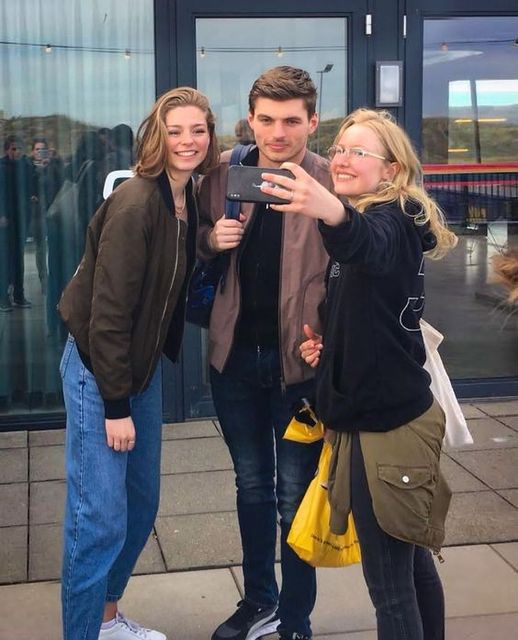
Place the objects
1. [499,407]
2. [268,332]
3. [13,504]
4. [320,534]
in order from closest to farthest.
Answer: [320,534] → [268,332] → [13,504] → [499,407]

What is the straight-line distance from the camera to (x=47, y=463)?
5.31 meters

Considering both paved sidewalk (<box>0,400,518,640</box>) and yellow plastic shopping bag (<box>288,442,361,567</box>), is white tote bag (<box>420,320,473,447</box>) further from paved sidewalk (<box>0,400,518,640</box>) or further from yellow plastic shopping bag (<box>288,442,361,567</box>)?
paved sidewalk (<box>0,400,518,640</box>)

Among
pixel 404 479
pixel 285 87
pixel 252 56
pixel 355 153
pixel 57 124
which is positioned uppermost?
pixel 252 56

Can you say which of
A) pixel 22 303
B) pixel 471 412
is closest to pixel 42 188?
pixel 22 303

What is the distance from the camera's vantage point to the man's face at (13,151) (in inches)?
227

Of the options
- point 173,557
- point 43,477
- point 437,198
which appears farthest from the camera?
point 437,198

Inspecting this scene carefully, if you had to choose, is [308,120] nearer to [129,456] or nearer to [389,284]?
[389,284]

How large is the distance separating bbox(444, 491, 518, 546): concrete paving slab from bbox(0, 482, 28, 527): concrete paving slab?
77.9 inches

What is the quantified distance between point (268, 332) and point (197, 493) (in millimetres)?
1933

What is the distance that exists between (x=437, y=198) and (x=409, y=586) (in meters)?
4.20

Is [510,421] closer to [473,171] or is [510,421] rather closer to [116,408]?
[473,171]

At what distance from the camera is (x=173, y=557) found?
4082 millimetres

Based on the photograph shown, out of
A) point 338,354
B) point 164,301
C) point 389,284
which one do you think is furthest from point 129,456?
point 389,284

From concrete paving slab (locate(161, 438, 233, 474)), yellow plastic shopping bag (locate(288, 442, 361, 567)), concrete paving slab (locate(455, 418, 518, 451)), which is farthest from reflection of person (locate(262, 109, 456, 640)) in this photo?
concrete paving slab (locate(455, 418, 518, 451))
